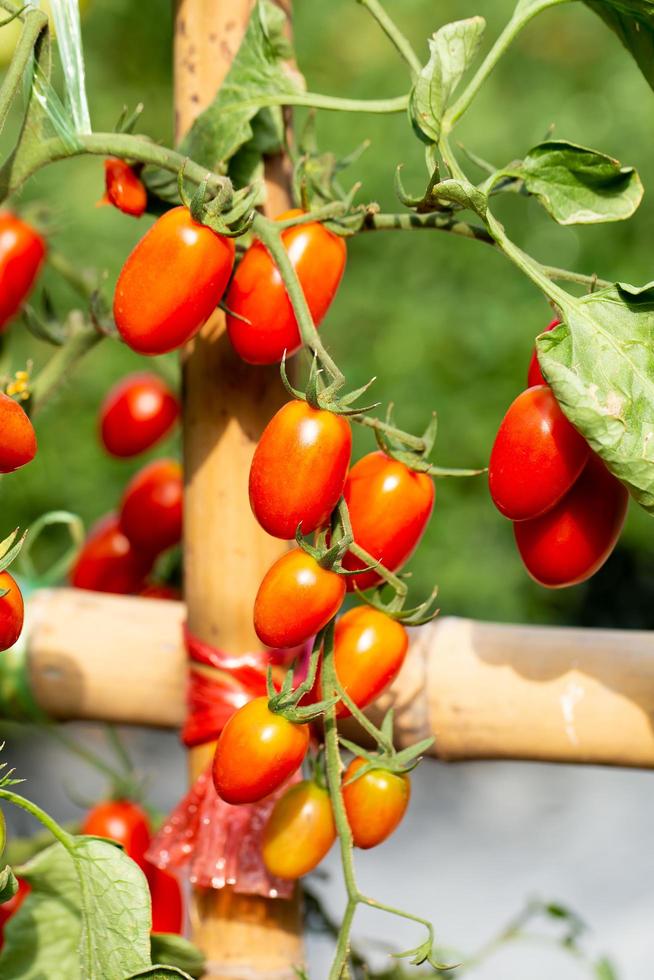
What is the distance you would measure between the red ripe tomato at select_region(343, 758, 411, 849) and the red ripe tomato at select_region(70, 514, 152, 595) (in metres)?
0.35

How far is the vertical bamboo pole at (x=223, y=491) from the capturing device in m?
0.52

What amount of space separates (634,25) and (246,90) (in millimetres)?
148

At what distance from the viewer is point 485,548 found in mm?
1670

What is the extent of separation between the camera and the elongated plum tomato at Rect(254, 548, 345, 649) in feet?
1.22

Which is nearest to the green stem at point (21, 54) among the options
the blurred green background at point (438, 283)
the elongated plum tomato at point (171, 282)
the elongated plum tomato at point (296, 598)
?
the elongated plum tomato at point (171, 282)

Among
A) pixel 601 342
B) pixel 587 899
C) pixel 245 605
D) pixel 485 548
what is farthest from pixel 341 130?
pixel 601 342

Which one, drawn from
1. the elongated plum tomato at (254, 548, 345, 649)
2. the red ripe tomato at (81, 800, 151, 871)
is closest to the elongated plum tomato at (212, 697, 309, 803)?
the elongated plum tomato at (254, 548, 345, 649)

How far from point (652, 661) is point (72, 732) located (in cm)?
156

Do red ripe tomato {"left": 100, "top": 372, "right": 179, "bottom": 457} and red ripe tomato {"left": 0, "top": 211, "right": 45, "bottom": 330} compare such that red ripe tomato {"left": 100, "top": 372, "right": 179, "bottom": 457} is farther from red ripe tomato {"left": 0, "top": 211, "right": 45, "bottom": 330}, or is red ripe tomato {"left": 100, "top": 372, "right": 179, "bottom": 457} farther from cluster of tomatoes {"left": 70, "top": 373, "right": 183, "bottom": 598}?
red ripe tomato {"left": 0, "top": 211, "right": 45, "bottom": 330}

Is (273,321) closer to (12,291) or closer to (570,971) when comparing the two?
(12,291)

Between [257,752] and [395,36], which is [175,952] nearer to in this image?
[257,752]

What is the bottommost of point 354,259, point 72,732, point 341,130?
point 72,732

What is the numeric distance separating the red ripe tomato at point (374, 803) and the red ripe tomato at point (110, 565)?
347 millimetres

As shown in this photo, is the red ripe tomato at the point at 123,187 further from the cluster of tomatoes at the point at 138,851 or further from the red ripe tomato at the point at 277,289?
the cluster of tomatoes at the point at 138,851
